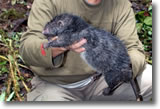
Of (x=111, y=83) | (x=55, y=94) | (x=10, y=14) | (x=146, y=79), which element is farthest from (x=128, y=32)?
(x=10, y=14)

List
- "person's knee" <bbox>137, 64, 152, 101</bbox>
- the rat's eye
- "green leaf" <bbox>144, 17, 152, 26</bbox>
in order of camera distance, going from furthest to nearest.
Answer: "person's knee" <bbox>137, 64, 152, 101</bbox> → "green leaf" <bbox>144, 17, 152, 26</bbox> → the rat's eye

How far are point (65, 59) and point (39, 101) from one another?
270 millimetres

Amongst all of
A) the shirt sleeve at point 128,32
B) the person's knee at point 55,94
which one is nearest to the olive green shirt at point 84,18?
the shirt sleeve at point 128,32

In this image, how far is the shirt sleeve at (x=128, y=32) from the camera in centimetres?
133

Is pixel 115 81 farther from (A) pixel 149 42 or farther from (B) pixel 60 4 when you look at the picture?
(B) pixel 60 4

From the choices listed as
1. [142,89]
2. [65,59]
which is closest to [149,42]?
[142,89]

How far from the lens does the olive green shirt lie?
4.14 ft

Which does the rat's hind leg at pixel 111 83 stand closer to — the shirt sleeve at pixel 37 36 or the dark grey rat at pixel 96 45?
the dark grey rat at pixel 96 45

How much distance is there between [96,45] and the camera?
4.14 ft

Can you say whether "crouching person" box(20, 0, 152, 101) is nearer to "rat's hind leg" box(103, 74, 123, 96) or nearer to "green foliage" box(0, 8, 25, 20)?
"rat's hind leg" box(103, 74, 123, 96)

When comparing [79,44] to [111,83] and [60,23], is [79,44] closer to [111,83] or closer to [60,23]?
[60,23]

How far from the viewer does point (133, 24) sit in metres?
1.35

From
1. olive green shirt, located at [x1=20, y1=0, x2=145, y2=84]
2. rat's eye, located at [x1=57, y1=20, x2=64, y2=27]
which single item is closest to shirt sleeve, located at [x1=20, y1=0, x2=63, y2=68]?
olive green shirt, located at [x1=20, y1=0, x2=145, y2=84]

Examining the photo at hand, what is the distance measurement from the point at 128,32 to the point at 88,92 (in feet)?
1.48
